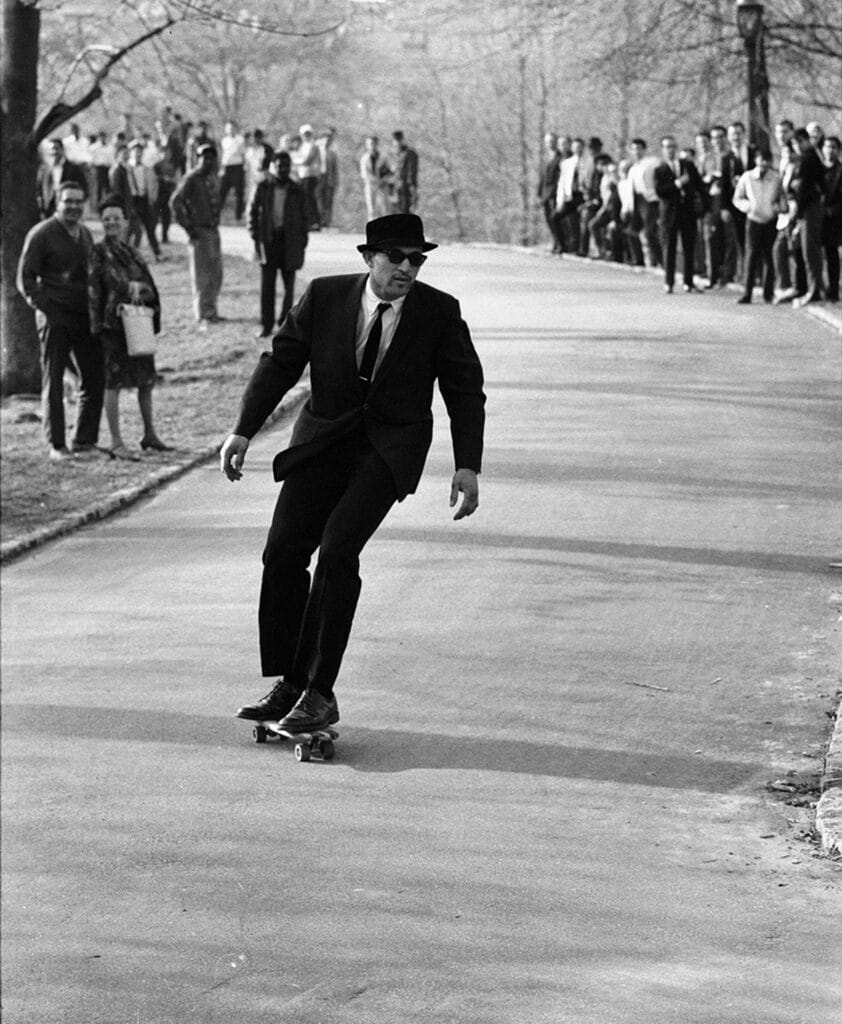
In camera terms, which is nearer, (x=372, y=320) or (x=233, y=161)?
(x=372, y=320)

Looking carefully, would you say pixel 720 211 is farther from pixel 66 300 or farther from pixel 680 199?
pixel 66 300

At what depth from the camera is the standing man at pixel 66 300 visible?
14719 millimetres

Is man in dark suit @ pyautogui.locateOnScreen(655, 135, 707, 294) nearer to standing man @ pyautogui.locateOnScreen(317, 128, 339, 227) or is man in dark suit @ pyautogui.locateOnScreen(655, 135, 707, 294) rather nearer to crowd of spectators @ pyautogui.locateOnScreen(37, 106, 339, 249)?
crowd of spectators @ pyautogui.locateOnScreen(37, 106, 339, 249)

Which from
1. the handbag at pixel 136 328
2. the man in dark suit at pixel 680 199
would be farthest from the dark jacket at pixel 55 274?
the man in dark suit at pixel 680 199

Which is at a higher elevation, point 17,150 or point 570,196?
point 17,150

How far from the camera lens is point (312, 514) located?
715 cm

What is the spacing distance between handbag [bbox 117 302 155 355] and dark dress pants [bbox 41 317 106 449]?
508 mm

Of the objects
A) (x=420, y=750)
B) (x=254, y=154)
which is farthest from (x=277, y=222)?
(x=254, y=154)

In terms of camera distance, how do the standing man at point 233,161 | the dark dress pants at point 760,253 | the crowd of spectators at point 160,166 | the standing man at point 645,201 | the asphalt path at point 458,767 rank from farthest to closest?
the standing man at point 233,161
the crowd of spectators at point 160,166
the standing man at point 645,201
the dark dress pants at point 760,253
the asphalt path at point 458,767

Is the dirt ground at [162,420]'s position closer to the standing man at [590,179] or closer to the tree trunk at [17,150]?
the tree trunk at [17,150]

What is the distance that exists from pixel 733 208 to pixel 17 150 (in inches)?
340

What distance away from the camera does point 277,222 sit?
20.8m

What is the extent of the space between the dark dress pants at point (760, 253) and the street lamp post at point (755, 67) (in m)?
2.55

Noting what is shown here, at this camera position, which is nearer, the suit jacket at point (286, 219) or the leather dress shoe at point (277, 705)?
the leather dress shoe at point (277, 705)
